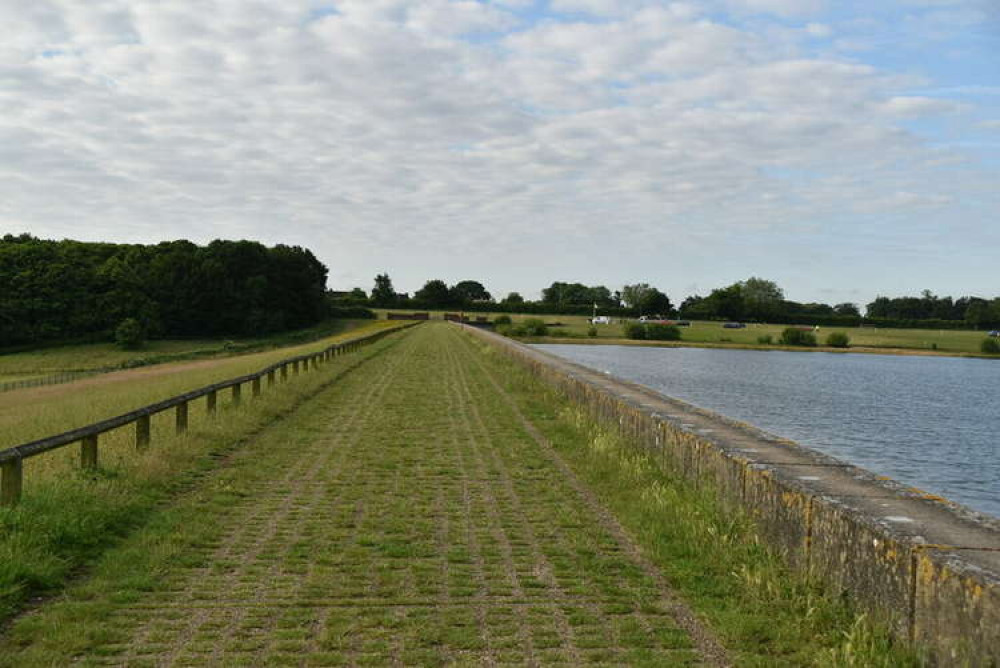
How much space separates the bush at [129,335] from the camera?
7012 centimetres

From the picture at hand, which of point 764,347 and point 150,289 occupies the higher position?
point 150,289

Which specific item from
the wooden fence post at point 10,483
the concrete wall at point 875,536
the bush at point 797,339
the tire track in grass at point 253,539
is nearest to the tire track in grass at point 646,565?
the concrete wall at point 875,536

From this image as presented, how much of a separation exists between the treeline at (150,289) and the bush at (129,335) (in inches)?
67.6

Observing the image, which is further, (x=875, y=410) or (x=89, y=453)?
(x=875, y=410)

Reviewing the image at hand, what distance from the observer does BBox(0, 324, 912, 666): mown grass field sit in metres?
4.31

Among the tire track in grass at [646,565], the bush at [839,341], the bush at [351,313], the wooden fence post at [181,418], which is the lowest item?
the bush at [839,341]

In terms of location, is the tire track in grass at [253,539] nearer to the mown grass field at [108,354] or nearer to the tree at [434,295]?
the mown grass field at [108,354]

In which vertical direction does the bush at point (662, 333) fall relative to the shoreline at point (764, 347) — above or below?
above

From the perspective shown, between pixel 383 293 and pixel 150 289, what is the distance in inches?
4111

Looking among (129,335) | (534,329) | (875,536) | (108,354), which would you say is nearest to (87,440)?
(875,536)

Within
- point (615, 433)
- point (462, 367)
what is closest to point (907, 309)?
point (462, 367)

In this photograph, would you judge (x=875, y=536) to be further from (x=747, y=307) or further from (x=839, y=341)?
(x=747, y=307)

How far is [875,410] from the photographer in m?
31.2

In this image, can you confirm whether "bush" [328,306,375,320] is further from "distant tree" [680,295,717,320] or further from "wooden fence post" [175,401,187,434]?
"wooden fence post" [175,401,187,434]
